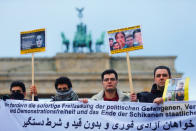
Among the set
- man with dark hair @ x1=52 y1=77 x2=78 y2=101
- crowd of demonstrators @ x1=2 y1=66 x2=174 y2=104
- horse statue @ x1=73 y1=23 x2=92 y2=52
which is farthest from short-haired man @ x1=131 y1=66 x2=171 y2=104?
horse statue @ x1=73 y1=23 x2=92 y2=52

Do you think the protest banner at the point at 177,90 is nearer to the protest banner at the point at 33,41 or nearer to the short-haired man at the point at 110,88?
the short-haired man at the point at 110,88

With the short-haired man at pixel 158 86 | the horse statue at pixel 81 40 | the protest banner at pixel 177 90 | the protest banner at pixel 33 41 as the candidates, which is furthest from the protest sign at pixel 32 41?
the horse statue at pixel 81 40

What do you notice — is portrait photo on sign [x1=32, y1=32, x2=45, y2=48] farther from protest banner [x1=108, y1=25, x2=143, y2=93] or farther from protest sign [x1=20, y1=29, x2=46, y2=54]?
protest banner [x1=108, y1=25, x2=143, y2=93]

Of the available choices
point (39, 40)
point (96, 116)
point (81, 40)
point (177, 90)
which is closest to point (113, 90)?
point (96, 116)

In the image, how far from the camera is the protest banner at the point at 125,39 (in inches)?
269

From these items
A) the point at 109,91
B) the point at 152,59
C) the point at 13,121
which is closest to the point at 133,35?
the point at 109,91

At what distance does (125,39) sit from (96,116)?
57.9 inches

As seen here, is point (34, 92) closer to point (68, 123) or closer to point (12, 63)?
point (68, 123)

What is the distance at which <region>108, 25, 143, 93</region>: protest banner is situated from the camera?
6.84m

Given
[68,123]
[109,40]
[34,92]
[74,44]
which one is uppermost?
[74,44]

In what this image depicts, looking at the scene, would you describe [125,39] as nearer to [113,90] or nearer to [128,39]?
[128,39]

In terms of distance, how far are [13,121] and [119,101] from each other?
61.2 inches

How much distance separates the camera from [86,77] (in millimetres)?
34562

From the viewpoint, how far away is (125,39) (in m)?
6.93
